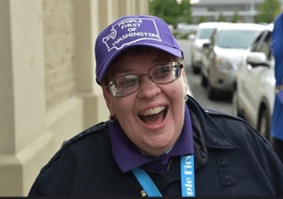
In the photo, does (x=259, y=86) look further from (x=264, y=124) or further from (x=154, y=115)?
(x=154, y=115)

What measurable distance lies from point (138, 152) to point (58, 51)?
4.47 metres

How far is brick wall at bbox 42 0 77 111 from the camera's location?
5621 mm

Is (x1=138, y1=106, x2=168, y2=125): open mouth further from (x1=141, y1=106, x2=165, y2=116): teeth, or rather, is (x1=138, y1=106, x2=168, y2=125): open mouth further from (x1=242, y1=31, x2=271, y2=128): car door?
(x1=242, y1=31, x2=271, y2=128): car door

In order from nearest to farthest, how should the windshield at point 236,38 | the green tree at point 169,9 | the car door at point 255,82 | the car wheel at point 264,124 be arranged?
the car wheel at point 264,124 → the car door at point 255,82 → the windshield at point 236,38 → the green tree at point 169,9

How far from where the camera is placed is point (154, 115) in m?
1.91

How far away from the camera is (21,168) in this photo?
378cm

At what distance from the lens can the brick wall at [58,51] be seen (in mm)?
5621

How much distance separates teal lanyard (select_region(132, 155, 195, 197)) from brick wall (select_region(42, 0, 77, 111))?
12.6ft

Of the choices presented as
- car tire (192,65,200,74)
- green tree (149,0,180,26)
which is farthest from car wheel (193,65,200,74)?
green tree (149,0,180,26)

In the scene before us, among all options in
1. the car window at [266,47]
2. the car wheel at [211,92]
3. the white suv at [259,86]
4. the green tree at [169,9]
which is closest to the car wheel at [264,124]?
the white suv at [259,86]

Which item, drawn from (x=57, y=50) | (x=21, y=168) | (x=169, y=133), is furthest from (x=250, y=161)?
(x=57, y=50)

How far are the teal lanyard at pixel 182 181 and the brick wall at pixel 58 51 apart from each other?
3849 mm

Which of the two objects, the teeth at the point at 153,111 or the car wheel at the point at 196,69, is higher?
the teeth at the point at 153,111

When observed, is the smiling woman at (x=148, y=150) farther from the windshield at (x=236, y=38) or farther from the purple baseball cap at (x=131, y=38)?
the windshield at (x=236, y=38)
